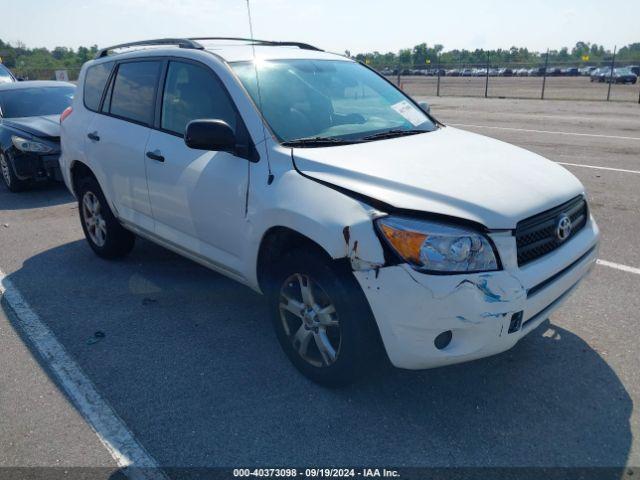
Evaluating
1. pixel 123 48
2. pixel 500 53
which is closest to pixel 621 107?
pixel 123 48

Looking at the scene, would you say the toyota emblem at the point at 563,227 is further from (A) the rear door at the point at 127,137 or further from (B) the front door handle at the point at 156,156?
(A) the rear door at the point at 127,137

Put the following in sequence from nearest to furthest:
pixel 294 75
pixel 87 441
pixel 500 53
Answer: pixel 87 441, pixel 294 75, pixel 500 53

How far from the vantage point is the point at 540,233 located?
291cm

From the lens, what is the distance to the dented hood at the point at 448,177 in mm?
2723

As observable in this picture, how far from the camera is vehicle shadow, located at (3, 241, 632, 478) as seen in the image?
106 inches

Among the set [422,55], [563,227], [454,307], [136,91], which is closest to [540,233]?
[563,227]

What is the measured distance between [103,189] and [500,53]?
239ft

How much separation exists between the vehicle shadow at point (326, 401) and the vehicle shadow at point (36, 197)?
14.0 feet

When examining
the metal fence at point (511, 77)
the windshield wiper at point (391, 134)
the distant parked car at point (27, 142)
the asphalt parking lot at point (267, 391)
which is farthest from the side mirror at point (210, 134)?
the metal fence at point (511, 77)

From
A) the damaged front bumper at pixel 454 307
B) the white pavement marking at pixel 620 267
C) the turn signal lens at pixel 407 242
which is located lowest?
the white pavement marking at pixel 620 267

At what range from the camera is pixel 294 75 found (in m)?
3.92

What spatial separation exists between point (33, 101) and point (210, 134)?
7974 mm

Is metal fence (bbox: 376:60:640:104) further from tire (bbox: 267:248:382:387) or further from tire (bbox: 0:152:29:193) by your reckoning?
tire (bbox: 267:248:382:387)

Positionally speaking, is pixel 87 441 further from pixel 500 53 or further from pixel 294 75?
pixel 500 53
